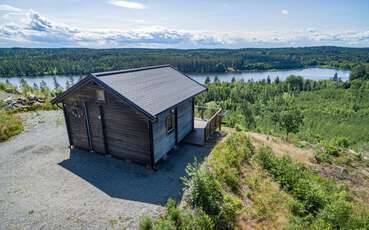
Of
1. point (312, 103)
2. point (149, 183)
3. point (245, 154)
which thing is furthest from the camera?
point (312, 103)

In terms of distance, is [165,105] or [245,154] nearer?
[165,105]

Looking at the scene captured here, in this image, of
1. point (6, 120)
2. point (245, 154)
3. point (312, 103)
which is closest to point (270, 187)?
point (245, 154)

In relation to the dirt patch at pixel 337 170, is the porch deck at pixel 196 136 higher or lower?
higher

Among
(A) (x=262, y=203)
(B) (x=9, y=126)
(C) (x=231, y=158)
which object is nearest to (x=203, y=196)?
(A) (x=262, y=203)

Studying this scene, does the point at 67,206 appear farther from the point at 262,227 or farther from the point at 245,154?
the point at 245,154

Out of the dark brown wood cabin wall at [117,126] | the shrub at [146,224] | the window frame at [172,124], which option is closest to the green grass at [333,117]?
the window frame at [172,124]

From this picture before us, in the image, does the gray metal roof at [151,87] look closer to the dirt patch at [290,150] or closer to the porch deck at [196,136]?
the porch deck at [196,136]
